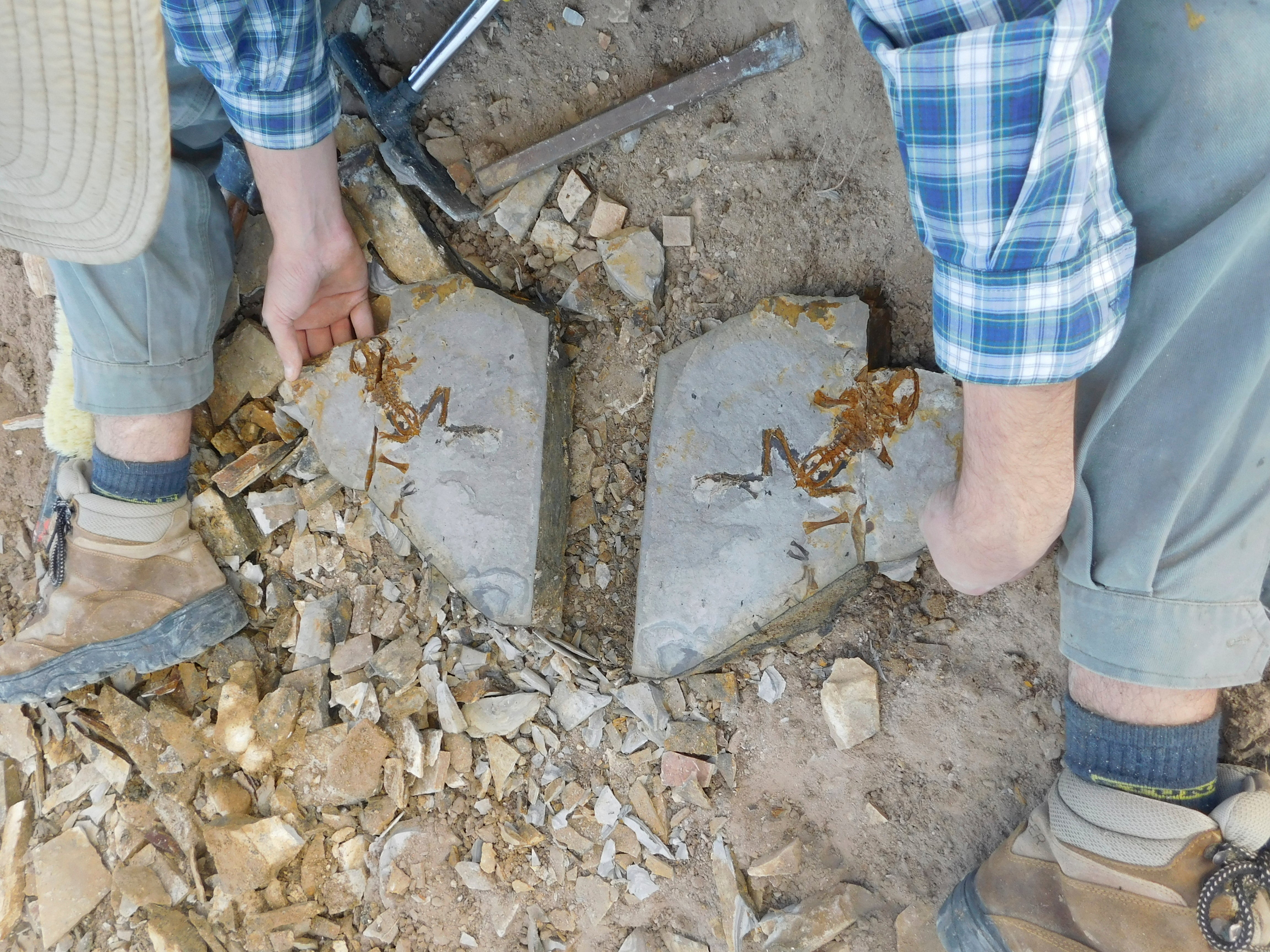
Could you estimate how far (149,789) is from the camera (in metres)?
2.28

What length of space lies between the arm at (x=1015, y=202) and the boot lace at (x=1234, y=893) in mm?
757

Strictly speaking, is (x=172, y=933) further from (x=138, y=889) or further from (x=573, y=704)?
(x=573, y=704)

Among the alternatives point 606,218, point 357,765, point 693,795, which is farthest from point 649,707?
point 606,218

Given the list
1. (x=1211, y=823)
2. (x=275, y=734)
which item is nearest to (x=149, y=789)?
(x=275, y=734)

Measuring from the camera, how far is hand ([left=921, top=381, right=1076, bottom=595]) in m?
1.35

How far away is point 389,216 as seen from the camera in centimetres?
223

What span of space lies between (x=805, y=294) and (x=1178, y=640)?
110 cm

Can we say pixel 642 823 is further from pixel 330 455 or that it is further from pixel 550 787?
pixel 330 455

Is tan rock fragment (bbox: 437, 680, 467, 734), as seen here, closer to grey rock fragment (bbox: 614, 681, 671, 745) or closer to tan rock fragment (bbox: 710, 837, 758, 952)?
grey rock fragment (bbox: 614, 681, 671, 745)

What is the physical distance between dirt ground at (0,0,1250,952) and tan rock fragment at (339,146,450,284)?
0.22 m

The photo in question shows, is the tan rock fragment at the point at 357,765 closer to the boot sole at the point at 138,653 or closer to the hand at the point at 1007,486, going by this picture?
the boot sole at the point at 138,653

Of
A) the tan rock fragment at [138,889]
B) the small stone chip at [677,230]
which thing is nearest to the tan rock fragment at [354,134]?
the small stone chip at [677,230]

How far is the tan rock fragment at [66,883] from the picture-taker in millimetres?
2225

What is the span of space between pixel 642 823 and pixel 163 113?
1797 mm
